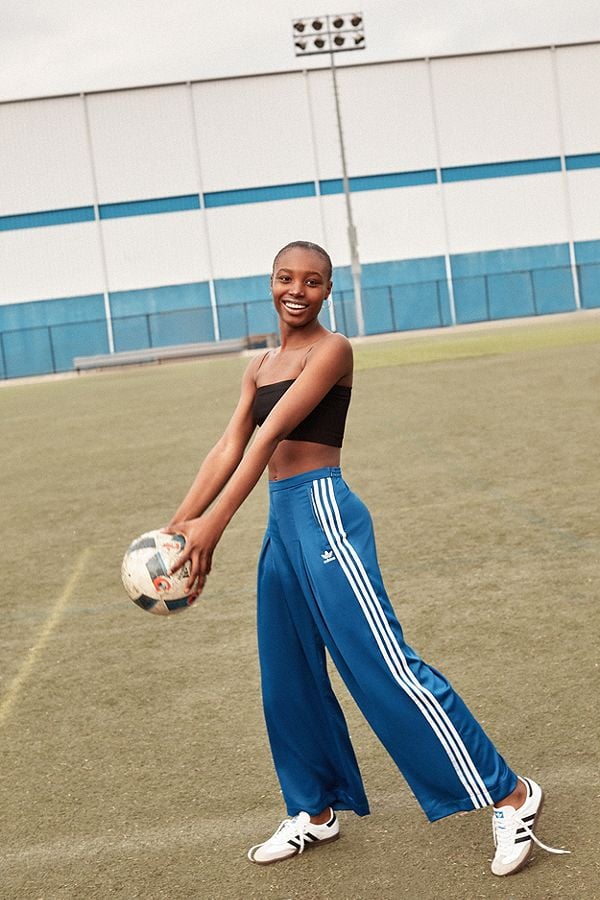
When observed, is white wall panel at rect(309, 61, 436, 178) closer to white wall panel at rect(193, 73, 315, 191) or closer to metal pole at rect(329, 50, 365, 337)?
white wall panel at rect(193, 73, 315, 191)

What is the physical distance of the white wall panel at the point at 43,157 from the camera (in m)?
47.1

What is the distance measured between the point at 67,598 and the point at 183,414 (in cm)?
944

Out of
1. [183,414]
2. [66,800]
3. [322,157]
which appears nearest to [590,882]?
[66,800]

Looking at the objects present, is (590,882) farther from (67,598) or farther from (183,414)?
(183,414)

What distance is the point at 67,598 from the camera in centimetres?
759

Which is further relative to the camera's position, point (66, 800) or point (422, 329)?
point (422, 329)

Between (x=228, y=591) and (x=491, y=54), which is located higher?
(x=491, y=54)

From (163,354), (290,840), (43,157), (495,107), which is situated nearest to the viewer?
(290,840)

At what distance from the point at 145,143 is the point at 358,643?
46502 millimetres

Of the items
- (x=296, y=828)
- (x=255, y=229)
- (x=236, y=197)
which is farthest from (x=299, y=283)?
(x=236, y=197)

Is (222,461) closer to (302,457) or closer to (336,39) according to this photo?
(302,457)

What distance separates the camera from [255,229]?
4781 centimetres

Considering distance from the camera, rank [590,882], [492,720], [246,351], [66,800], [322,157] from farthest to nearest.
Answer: [322,157] < [246,351] < [492,720] < [66,800] < [590,882]

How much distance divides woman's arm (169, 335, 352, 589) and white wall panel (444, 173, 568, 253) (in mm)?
46813
